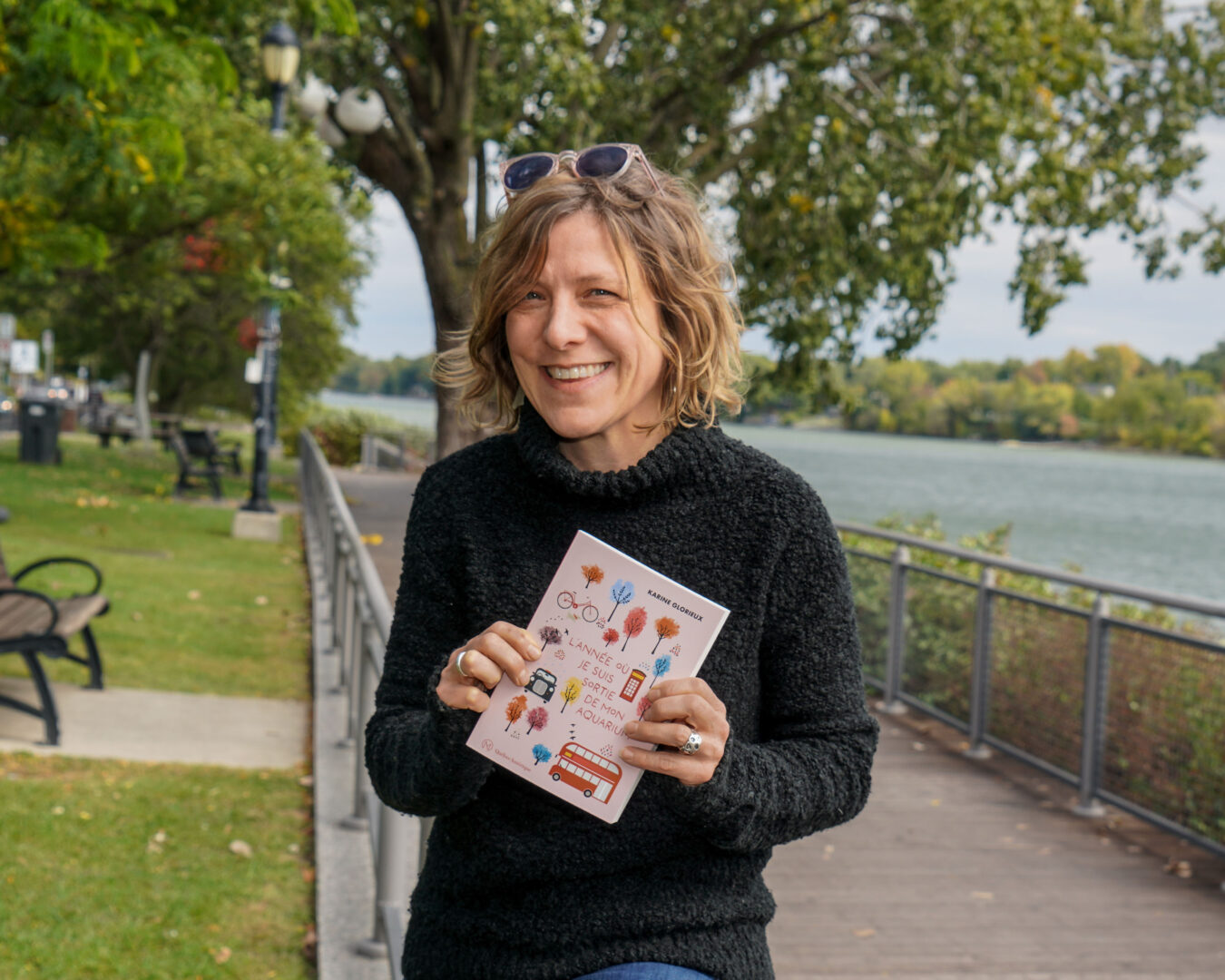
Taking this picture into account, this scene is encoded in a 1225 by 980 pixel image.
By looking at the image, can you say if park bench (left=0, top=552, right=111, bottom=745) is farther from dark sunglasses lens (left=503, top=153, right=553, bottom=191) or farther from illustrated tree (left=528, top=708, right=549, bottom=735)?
illustrated tree (left=528, top=708, right=549, bottom=735)

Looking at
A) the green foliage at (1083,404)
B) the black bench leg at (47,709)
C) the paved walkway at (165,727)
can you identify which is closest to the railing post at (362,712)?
the paved walkway at (165,727)

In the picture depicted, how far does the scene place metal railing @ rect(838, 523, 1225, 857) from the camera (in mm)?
5859

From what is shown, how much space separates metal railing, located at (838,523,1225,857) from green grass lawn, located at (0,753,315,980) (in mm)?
3897

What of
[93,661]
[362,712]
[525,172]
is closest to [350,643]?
[362,712]

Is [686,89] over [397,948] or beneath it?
over

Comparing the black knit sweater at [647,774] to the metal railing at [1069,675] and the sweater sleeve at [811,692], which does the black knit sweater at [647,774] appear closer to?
the sweater sleeve at [811,692]

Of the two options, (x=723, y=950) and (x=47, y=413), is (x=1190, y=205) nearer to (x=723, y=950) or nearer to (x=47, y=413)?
(x=723, y=950)

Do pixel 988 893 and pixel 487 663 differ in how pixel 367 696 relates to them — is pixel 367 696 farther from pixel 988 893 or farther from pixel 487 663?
pixel 487 663

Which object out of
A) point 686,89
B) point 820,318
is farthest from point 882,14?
point 820,318

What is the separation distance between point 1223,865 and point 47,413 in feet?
80.2

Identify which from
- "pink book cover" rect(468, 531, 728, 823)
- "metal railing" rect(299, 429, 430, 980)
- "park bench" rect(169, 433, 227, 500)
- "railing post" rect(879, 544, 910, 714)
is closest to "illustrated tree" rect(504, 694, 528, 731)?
"pink book cover" rect(468, 531, 728, 823)

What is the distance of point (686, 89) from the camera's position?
41.3 ft

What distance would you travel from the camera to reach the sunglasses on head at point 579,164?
65.8 inches

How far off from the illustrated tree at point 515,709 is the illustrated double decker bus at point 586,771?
0.22 feet
